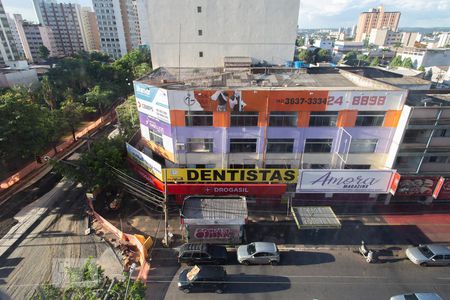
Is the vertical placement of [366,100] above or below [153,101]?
above

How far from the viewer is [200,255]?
21.9m

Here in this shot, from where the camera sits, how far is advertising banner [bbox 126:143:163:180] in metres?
27.4

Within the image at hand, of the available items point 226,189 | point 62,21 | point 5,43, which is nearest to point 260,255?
point 226,189

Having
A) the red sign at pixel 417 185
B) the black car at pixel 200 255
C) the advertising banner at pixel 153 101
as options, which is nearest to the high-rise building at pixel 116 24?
the advertising banner at pixel 153 101

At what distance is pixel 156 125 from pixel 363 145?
2376cm

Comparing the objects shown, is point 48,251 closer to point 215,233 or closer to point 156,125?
point 215,233

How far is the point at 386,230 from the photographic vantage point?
1037 inches

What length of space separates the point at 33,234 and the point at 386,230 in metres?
37.6

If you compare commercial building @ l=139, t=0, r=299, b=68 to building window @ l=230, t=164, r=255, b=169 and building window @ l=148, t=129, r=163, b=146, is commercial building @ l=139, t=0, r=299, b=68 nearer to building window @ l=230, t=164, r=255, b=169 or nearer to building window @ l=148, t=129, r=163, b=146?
building window @ l=148, t=129, r=163, b=146

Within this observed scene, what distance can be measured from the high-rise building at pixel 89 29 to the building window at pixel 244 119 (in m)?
165

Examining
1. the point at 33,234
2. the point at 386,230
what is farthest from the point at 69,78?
the point at 386,230

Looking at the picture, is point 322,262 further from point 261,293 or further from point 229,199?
point 229,199

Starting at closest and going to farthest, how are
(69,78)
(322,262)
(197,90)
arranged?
(322,262) → (197,90) → (69,78)

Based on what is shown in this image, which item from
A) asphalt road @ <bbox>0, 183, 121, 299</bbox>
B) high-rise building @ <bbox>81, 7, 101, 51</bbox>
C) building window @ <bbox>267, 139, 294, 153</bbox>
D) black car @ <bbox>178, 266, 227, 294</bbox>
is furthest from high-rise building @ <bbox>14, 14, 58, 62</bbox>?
black car @ <bbox>178, 266, 227, 294</bbox>
